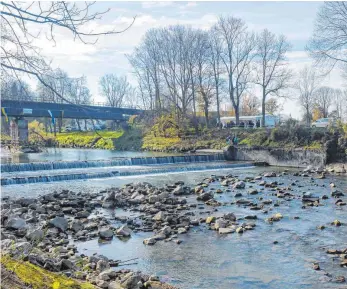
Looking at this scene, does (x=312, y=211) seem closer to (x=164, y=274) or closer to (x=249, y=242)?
(x=249, y=242)

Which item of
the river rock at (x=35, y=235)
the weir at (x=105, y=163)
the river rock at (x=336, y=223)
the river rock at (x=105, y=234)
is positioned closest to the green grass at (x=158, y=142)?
the weir at (x=105, y=163)

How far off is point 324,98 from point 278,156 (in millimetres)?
45516

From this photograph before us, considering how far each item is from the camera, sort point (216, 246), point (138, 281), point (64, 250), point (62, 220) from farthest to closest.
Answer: point (62, 220)
point (216, 246)
point (64, 250)
point (138, 281)

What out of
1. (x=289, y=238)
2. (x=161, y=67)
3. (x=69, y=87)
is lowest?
(x=289, y=238)

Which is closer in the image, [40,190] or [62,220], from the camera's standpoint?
[62,220]

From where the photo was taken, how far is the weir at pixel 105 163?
25375 millimetres

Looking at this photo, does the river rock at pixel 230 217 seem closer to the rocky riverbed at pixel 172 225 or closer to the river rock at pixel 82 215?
the rocky riverbed at pixel 172 225

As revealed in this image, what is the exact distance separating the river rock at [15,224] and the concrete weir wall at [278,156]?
21612 mm

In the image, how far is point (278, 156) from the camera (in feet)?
101

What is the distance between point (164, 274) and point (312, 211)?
25.4ft

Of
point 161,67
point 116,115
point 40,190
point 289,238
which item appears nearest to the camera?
point 289,238

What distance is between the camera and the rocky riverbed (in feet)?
26.2

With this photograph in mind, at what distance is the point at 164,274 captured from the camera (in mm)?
8469

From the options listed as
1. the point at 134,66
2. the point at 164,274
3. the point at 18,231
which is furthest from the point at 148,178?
the point at 134,66
